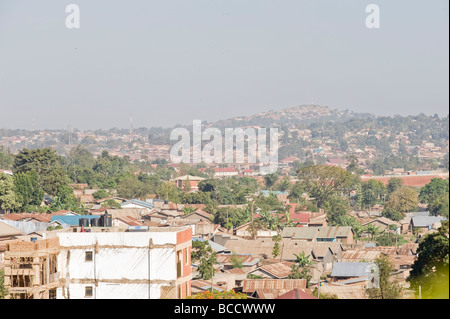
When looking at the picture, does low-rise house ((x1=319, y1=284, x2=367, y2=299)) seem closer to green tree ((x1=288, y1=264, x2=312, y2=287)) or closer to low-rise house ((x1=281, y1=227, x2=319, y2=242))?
green tree ((x1=288, y1=264, x2=312, y2=287))

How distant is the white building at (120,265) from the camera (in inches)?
409

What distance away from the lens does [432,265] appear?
1120cm

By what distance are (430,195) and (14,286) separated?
34200 millimetres

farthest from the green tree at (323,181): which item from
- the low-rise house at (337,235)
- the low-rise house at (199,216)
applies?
the low-rise house at (337,235)

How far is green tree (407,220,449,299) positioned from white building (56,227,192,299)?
340 cm

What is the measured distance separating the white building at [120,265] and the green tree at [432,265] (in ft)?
11.2

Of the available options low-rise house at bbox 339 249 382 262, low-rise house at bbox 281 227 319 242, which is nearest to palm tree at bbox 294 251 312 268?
low-rise house at bbox 339 249 382 262

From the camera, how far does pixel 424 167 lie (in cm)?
9431

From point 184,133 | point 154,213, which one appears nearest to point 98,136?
point 184,133

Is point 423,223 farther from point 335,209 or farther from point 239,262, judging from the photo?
point 239,262

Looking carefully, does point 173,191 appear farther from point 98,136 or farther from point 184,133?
point 98,136

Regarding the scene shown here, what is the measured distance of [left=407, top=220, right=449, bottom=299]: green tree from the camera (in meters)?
10.6

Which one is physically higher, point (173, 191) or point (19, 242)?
point (19, 242)

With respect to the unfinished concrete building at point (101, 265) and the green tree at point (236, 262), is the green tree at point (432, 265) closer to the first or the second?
the unfinished concrete building at point (101, 265)
